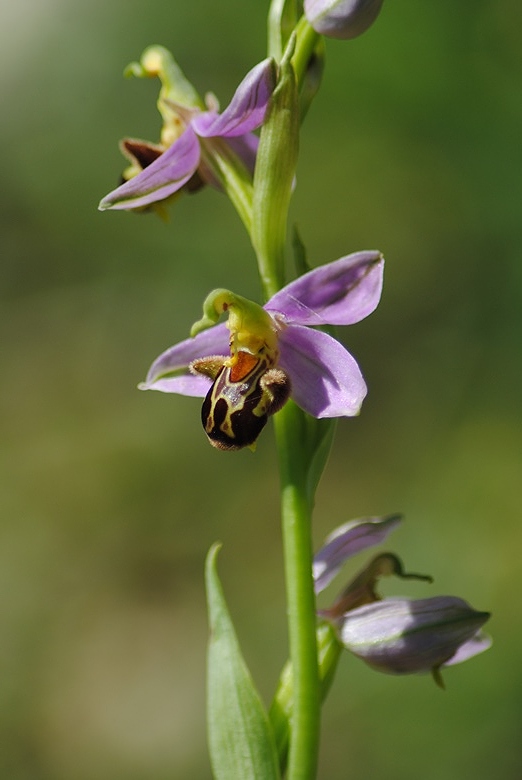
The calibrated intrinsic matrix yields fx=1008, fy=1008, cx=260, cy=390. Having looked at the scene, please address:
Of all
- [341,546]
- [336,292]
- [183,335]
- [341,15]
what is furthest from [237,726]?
[183,335]

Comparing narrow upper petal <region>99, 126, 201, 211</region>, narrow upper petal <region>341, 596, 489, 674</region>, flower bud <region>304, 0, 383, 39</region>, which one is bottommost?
narrow upper petal <region>341, 596, 489, 674</region>

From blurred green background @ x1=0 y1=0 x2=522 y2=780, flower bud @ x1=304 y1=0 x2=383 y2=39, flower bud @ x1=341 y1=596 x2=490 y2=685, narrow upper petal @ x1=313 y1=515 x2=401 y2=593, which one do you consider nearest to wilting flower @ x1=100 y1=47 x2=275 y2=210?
flower bud @ x1=304 y1=0 x2=383 y2=39

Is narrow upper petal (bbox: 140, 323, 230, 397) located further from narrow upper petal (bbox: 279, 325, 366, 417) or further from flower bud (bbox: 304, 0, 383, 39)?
flower bud (bbox: 304, 0, 383, 39)

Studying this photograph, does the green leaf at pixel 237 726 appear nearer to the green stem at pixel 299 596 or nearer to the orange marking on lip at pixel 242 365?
the green stem at pixel 299 596

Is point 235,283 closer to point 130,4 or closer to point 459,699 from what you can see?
point 130,4

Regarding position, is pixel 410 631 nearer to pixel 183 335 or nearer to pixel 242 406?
pixel 242 406

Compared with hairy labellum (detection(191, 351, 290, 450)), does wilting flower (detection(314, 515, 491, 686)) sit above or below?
below

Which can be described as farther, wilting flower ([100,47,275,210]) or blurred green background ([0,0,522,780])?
blurred green background ([0,0,522,780])
